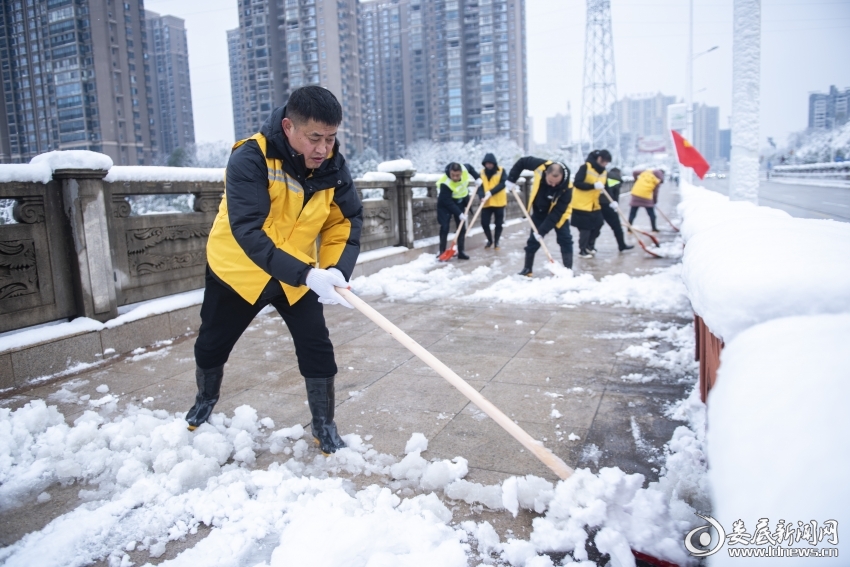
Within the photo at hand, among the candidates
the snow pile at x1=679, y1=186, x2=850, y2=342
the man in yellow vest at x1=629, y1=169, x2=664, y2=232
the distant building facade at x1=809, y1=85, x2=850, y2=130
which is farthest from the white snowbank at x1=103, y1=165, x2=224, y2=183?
the man in yellow vest at x1=629, y1=169, x2=664, y2=232

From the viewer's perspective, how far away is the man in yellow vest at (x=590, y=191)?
886cm

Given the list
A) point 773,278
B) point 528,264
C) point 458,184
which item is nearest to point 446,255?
point 458,184

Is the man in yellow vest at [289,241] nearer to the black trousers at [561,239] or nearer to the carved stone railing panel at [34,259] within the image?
the carved stone railing panel at [34,259]

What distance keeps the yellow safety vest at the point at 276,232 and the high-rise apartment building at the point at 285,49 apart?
34.5 metres

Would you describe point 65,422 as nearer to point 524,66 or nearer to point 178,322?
point 178,322

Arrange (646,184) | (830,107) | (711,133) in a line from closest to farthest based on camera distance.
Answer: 1. (830,107)
2. (646,184)
3. (711,133)

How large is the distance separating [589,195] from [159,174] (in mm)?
6233

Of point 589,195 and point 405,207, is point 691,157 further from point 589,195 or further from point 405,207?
point 405,207

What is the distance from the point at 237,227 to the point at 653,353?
10.7ft

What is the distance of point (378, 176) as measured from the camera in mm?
9289

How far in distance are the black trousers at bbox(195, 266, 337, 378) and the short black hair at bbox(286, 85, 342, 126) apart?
0.78m

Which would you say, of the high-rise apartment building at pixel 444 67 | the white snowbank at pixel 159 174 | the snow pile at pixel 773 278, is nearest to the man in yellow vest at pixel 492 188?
the white snowbank at pixel 159 174

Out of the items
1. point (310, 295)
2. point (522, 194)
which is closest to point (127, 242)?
→ point (310, 295)

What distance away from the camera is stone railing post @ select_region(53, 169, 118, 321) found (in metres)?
4.52
